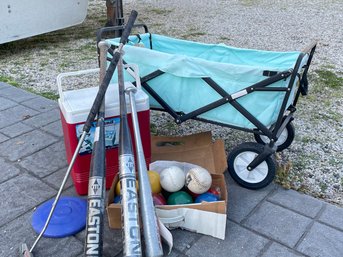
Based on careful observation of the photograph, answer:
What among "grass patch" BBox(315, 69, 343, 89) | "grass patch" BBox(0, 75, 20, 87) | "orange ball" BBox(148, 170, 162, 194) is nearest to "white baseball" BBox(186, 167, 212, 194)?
"orange ball" BBox(148, 170, 162, 194)

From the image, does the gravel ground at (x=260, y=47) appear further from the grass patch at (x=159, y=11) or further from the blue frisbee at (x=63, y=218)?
the blue frisbee at (x=63, y=218)

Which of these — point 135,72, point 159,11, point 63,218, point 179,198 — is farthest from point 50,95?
point 159,11

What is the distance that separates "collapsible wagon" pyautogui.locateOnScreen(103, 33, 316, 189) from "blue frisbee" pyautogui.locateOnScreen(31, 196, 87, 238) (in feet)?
3.02

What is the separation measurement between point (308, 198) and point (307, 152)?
677 mm

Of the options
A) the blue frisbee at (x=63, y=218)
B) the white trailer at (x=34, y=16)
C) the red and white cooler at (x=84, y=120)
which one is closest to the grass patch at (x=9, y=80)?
the white trailer at (x=34, y=16)

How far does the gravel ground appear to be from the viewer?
118 inches

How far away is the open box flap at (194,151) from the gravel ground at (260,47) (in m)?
0.31

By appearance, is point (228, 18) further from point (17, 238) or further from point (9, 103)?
point (17, 238)

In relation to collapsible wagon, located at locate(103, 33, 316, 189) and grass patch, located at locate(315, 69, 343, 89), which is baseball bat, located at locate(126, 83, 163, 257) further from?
grass patch, located at locate(315, 69, 343, 89)

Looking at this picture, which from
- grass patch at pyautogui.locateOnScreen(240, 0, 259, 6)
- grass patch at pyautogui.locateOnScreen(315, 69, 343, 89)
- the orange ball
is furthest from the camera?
grass patch at pyautogui.locateOnScreen(240, 0, 259, 6)

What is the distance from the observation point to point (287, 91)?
2.36 meters

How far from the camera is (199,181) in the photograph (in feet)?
7.42

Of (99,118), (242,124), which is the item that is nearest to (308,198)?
(242,124)

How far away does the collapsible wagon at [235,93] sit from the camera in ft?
7.95
